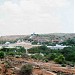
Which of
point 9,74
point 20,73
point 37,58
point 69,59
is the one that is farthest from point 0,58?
point 20,73

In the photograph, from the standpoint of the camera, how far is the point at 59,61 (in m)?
36.5

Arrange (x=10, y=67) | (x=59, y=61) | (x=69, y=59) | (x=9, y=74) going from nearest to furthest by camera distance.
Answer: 1. (x=9, y=74)
2. (x=10, y=67)
3. (x=59, y=61)
4. (x=69, y=59)

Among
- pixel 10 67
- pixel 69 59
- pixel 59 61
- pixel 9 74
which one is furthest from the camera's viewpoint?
pixel 69 59

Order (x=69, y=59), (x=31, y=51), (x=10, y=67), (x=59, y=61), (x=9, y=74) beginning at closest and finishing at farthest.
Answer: (x=9, y=74) < (x=10, y=67) < (x=59, y=61) < (x=69, y=59) < (x=31, y=51)

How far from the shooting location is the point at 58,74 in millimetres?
26797

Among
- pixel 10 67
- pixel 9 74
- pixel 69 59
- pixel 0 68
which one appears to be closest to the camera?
pixel 9 74

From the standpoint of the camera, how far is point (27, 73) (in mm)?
20359

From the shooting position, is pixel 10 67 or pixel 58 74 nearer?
pixel 58 74

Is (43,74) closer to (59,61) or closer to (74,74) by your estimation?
(74,74)

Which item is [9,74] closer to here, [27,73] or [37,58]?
[27,73]

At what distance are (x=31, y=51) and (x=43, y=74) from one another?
3029cm

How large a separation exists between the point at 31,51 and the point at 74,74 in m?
29.6

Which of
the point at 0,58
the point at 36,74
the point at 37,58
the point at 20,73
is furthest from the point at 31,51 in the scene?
the point at 20,73

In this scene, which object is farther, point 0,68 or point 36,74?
point 0,68
